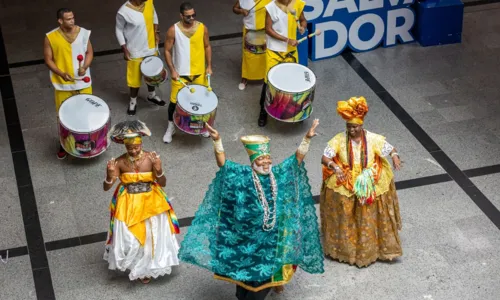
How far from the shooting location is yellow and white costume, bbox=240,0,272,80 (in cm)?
996

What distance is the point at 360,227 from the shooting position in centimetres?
766

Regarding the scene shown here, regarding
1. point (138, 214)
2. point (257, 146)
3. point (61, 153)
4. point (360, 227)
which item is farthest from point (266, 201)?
→ point (61, 153)

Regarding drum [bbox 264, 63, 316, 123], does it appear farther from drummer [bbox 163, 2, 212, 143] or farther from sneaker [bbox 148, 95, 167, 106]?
sneaker [bbox 148, 95, 167, 106]

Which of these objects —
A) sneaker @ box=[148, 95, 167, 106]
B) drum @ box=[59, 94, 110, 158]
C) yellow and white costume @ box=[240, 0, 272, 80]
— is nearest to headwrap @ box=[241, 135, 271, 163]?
drum @ box=[59, 94, 110, 158]

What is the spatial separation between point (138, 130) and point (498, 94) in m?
4.77

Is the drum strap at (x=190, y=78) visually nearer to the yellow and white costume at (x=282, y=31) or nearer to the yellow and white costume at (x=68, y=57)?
the yellow and white costume at (x=282, y=31)

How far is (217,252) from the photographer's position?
22.8ft

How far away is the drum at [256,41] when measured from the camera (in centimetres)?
1014

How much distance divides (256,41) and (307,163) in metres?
1.68

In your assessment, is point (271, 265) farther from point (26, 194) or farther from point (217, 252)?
point (26, 194)

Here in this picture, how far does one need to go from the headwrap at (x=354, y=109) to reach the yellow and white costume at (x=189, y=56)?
232cm

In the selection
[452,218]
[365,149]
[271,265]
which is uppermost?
[365,149]

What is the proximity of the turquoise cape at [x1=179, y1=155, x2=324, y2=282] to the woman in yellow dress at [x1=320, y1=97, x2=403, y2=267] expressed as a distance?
0.50 m

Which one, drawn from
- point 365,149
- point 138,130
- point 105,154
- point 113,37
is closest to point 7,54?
point 113,37
